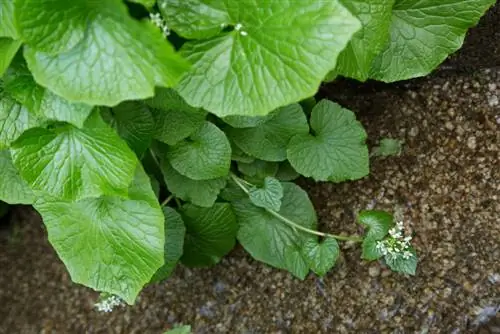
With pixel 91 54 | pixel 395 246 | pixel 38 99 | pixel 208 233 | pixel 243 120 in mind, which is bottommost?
pixel 208 233

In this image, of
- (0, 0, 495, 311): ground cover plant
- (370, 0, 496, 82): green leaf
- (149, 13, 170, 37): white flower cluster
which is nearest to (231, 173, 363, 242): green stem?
(0, 0, 495, 311): ground cover plant

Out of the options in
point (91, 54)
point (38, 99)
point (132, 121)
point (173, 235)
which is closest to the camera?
point (91, 54)

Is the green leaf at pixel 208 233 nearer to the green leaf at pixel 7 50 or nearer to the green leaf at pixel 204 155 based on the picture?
the green leaf at pixel 204 155

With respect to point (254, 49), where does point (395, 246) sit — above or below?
below

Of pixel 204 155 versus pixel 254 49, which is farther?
pixel 204 155

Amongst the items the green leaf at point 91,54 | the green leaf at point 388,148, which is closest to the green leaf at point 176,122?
the green leaf at point 91,54

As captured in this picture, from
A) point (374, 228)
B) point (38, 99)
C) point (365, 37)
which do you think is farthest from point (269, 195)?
point (38, 99)

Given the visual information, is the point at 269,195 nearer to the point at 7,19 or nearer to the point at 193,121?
the point at 193,121
